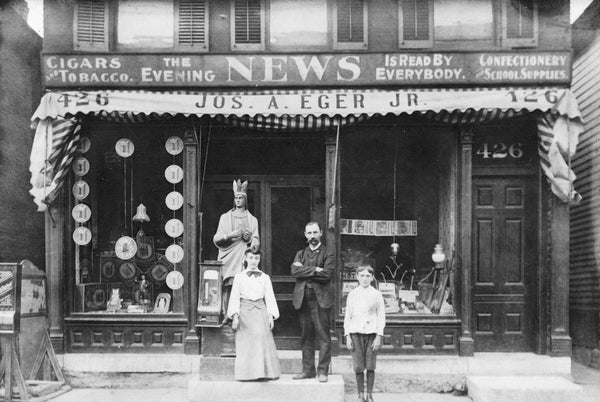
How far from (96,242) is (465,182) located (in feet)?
19.5

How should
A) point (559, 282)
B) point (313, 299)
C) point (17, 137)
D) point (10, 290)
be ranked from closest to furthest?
point (10, 290)
point (313, 299)
point (559, 282)
point (17, 137)

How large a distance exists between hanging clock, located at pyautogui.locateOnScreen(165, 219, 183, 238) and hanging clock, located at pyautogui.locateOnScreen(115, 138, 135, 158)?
1.29m

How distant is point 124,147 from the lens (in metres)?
9.50

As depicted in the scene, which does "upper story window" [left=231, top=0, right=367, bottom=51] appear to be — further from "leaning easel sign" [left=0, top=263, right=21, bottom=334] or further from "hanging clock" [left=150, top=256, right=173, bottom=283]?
"leaning easel sign" [left=0, top=263, right=21, bottom=334]

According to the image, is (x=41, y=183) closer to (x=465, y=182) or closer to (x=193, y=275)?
(x=193, y=275)

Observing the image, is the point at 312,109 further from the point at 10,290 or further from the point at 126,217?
the point at 10,290

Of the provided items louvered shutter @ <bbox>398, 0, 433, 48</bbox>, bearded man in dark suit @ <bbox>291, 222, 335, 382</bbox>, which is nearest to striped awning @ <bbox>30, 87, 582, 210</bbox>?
louvered shutter @ <bbox>398, 0, 433, 48</bbox>

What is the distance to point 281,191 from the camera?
994 centimetres

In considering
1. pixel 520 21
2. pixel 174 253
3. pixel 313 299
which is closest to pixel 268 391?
pixel 313 299

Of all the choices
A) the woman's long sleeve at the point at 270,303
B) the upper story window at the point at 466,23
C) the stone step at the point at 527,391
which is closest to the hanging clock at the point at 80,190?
the woman's long sleeve at the point at 270,303

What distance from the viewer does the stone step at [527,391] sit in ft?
25.6

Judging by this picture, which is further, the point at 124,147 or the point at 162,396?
the point at 124,147

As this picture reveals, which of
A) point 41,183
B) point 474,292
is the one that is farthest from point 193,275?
point 474,292

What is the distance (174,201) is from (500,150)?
5223mm
